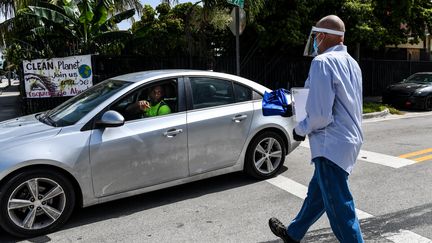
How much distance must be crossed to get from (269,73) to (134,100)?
1188 centimetres

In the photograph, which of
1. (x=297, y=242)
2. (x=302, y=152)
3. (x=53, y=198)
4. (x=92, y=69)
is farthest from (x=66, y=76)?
(x=297, y=242)

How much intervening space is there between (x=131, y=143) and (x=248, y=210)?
152 centimetres

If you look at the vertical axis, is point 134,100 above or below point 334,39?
below

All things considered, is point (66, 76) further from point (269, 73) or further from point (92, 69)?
point (269, 73)

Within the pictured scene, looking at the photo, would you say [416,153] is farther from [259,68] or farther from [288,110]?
[259,68]

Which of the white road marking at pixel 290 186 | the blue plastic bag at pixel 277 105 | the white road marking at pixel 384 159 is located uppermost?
the blue plastic bag at pixel 277 105

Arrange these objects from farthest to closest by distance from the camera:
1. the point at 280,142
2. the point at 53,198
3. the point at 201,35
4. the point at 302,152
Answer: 1. the point at 201,35
2. the point at 302,152
3. the point at 280,142
4. the point at 53,198

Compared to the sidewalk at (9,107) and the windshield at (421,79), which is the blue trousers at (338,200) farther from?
the windshield at (421,79)

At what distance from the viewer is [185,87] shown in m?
5.17

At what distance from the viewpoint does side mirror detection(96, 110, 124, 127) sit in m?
4.39

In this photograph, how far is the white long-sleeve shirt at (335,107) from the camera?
9.23 feet

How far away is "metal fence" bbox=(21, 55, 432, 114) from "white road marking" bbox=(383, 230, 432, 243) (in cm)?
972

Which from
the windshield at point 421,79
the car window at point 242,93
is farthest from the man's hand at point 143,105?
the windshield at point 421,79

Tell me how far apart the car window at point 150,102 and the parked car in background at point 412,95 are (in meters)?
11.7
